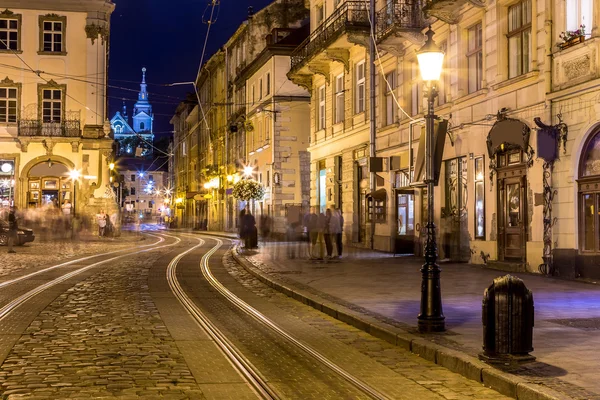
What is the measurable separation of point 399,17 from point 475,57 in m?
4.83

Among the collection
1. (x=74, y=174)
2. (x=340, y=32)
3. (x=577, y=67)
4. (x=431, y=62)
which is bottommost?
(x=431, y=62)

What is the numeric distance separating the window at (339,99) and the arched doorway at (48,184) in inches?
797

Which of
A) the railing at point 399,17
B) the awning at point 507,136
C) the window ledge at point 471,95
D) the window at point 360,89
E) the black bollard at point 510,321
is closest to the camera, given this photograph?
the black bollard at point 510,321

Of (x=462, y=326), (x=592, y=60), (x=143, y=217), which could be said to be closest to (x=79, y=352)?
(x=462, y=326)

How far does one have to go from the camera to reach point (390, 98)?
97.5ft

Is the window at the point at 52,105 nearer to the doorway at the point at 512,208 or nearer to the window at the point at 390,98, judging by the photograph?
the window at the point at 390,98

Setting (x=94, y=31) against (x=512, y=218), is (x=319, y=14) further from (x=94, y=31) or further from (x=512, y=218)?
(x=512, y=218)

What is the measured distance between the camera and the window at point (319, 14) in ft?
124

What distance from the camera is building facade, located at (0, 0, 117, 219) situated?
48.5 metres

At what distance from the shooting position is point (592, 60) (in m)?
17.2

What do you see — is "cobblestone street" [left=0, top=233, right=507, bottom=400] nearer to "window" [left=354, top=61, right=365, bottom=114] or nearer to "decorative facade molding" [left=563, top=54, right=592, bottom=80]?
"decorative facade molding" [left=563, top=54, right=592, bottom=80]

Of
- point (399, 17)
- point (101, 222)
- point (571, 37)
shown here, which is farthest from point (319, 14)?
point (571, 37)

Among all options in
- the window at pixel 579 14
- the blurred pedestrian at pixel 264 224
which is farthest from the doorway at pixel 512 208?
the blurred pedestrian at pixel 264 224

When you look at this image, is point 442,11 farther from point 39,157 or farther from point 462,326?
point 39,157
